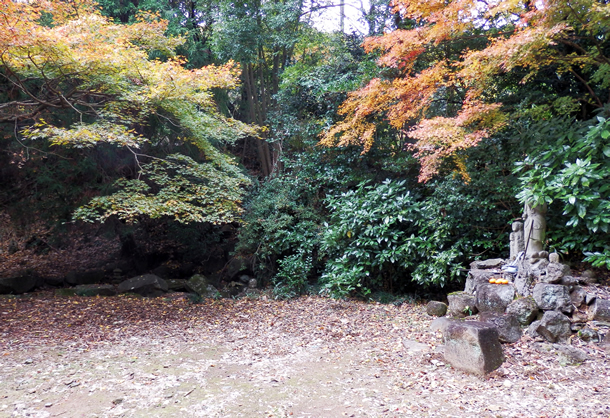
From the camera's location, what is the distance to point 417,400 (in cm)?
293

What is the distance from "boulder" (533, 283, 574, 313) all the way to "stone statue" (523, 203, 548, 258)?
459 mm

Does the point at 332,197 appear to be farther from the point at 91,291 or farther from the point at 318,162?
the point at 91,291

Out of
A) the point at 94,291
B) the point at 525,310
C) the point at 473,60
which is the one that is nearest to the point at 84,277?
the point at 94,291

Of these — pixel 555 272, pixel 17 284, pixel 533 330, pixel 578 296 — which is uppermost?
pixel 555 272

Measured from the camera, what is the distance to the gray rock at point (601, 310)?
3.56 meters

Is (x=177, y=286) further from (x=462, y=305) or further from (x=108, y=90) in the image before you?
(x=462, y=305)

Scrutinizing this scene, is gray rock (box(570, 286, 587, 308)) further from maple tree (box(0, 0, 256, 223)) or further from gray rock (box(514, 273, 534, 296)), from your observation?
maple tree (box(0, 0, 256, 223))

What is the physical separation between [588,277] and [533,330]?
3.59ft

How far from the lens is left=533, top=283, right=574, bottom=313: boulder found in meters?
3.70

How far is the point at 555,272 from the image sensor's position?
12.6ft

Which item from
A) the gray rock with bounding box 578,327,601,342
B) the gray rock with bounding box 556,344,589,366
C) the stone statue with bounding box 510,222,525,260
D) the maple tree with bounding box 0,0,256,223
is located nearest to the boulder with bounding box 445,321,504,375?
the gray rock with bounding box 556,344,589,366

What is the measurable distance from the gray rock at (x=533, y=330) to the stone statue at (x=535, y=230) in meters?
0.79

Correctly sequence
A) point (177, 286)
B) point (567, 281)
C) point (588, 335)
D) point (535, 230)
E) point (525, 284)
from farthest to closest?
point (177, 286) → point (535, 230) → point (525, 284) → point (567, 281) → point (588, 335)

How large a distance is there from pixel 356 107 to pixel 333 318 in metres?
3.78
